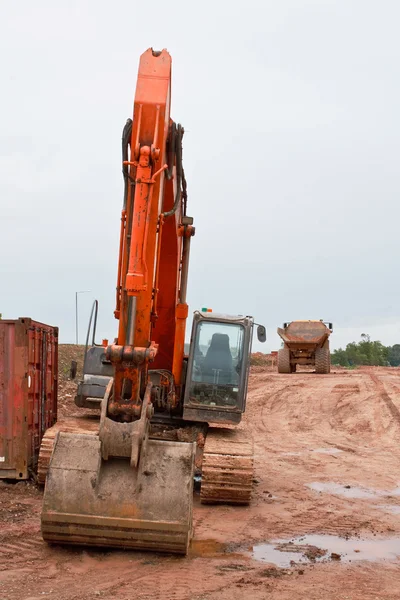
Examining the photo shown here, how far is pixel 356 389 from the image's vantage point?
26625 mm

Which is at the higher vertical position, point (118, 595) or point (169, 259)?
point (169, 259)

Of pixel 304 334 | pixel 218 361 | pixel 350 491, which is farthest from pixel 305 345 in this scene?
pixel 218 361

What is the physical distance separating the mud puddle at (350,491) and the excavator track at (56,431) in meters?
3.33

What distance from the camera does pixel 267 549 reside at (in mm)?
8289

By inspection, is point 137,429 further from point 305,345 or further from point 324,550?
point 305,345

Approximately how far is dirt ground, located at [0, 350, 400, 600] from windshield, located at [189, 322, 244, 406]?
1447mm

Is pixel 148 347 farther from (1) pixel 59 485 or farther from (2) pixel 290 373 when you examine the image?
(2) pixel 290 373

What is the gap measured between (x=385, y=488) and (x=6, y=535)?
6.32 m

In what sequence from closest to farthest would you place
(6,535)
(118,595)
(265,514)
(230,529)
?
(118,595) < (6,535) < (230,529) < (265,514)

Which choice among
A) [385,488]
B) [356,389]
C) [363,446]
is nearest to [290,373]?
[356,389]

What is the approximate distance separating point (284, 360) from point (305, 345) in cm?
134

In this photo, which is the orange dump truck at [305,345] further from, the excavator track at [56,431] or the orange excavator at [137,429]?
the orange excavator at [137,429]

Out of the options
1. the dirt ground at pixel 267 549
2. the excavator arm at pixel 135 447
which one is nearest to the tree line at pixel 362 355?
the dirt ground at pixel 267 549

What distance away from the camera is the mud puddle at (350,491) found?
1180 cm
